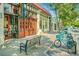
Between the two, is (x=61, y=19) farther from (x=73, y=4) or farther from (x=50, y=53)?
(x=50, y=53)

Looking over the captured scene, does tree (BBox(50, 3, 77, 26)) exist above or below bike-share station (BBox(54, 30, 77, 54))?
above

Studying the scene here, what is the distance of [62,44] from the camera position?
329 cm

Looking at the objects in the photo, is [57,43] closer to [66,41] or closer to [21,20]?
[66,41]

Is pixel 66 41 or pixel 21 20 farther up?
pixel 21 20

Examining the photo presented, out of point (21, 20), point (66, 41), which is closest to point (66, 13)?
point (66, 41)

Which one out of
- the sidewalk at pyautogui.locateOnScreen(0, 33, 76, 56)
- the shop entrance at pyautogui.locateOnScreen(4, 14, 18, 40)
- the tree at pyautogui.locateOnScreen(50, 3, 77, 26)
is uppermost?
the tree at pyautogui.locateOnScreen(50, 3, 77, 26)

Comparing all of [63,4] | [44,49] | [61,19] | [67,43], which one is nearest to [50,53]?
[44,49]

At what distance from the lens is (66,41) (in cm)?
330

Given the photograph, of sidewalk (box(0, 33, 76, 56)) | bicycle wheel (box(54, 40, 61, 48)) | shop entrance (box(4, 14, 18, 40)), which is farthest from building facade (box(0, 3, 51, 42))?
bicycle wheel (box(54, 40, 61, 48))

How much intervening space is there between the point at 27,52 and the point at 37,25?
0.46m

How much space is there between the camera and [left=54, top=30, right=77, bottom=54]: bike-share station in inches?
128

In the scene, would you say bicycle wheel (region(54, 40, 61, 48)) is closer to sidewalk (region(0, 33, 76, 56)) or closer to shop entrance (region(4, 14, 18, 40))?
sidewalk (region(0, 33, 76, 56))

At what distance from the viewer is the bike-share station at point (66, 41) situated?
3.26m

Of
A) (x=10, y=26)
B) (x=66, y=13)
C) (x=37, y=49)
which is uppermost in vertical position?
(x=66, y=13)
